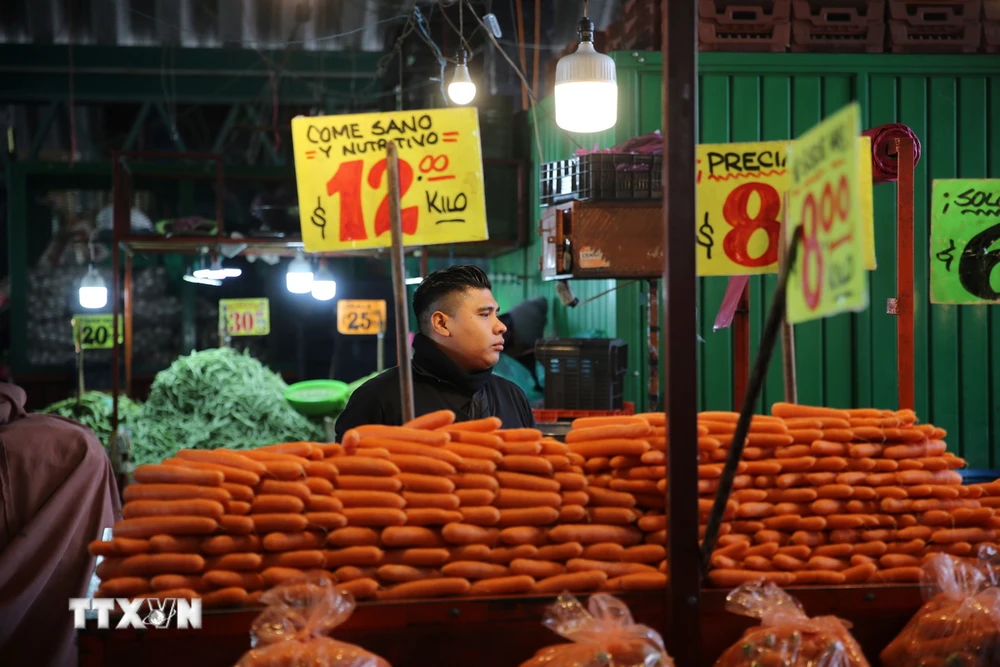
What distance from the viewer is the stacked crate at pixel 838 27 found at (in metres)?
7.09

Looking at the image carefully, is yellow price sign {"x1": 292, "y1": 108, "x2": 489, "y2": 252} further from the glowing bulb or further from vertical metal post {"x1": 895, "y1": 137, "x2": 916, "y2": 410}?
the glowing bulb

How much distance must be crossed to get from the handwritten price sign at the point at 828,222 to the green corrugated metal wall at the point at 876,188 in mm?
5323

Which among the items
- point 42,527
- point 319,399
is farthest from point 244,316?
point 42,527

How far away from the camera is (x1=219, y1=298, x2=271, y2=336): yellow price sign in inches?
413

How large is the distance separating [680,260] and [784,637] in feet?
2.62

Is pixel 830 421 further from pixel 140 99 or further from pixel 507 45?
pixel 140 99

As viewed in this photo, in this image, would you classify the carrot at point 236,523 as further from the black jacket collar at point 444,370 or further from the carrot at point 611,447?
the black jacket collar at point 444,370

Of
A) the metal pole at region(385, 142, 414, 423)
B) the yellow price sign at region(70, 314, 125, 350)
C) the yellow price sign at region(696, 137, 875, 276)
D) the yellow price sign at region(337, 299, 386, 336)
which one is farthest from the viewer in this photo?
the yellow price sign at region(337, 299, 386, 336)

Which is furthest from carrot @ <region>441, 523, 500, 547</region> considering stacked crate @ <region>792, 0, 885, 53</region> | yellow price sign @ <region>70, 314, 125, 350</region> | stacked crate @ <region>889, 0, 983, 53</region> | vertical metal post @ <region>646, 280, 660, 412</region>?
yellow price sign @ <region>70, 314, 125, 350</region>

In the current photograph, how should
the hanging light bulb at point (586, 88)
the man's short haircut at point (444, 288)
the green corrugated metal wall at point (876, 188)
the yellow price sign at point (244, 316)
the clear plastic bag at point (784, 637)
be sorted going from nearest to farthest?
the clear plastic bag at point (784, 637) → the man's short haircut at point (444, 288) → the hanging light bulb at point (586, 88) → the green corrugated metal wall at point (876, 188) → the yellow price sign at point (244, 316)

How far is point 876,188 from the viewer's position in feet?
23.7

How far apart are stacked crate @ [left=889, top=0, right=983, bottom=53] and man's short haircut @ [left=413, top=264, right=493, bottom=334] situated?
16.4 ft

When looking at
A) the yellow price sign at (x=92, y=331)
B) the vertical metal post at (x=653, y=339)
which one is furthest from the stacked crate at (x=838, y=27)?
the yellow price sign at (x=92, y=331)

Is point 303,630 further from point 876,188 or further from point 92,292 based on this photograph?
point 92,292
